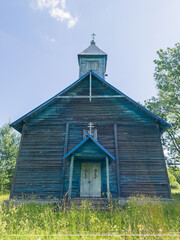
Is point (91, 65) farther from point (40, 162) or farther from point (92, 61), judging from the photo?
point (40, 162)

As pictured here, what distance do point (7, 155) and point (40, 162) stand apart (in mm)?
19908

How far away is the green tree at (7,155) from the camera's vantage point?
23289 millimetres

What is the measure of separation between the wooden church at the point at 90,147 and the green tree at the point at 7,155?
1672 cm

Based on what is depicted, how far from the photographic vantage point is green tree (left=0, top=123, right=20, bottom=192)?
76.4 ft

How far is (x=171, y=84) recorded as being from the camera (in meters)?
18.1

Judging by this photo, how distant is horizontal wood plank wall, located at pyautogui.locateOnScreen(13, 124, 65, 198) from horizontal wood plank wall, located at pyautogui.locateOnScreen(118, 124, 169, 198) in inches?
156

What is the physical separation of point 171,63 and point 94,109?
13.9 m

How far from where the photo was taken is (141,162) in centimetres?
943

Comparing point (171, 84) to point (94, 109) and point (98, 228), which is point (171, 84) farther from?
point (98, 228)

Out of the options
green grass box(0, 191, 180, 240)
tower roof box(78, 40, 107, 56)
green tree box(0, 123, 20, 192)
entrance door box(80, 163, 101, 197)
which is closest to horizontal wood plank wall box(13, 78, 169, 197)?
entrance door box(80, 163, 101, 197)

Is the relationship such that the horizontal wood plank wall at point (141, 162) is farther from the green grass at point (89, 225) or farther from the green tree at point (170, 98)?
the green tree at point (170, 98)

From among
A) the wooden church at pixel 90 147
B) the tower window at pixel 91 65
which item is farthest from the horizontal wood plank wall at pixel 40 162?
the tower window at pixel 91 65

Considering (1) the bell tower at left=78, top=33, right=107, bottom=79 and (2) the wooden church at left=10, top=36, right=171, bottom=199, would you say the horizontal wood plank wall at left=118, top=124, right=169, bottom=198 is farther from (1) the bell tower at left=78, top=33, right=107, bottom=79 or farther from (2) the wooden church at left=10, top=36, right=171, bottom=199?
(1) the bell tower at left=78, top=33, right=107, bottom=79

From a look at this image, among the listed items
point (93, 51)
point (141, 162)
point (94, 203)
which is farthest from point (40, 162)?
point (93, 51)
